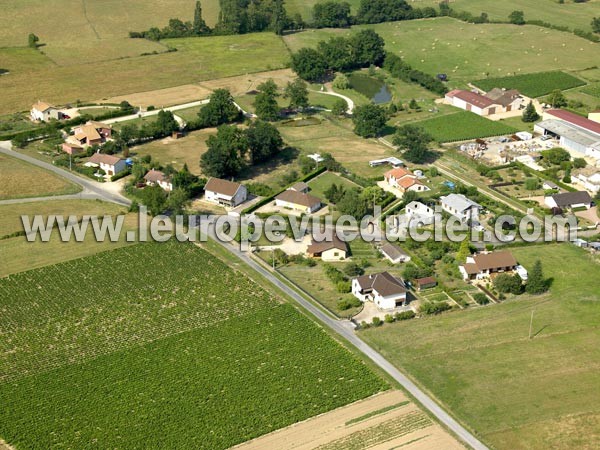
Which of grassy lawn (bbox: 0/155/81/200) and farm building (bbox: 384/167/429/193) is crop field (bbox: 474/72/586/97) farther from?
grassy lawn (bbox: 0/155/81/200)

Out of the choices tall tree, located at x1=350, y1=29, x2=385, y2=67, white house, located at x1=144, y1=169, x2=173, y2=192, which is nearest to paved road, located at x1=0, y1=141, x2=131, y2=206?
white house, located at x1=144, y1=169, x2=173, y2=192

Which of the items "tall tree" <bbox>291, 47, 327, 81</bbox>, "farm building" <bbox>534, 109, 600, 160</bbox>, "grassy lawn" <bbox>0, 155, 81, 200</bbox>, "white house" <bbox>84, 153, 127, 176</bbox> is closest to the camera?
"grassy lawn" <bbox>0, 155, 81, 200</bbox>

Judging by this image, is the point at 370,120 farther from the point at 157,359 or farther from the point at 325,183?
the point at 157,359

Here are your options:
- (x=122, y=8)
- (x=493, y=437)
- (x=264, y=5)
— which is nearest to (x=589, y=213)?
(x=493, y=437)

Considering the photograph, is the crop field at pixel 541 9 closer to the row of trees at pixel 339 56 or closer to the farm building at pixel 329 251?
the row of trees at pixel 339 56

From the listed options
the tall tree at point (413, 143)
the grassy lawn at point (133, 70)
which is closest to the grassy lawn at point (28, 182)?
the grassy lawn at point (133, 70)

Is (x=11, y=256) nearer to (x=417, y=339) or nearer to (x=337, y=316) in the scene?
(x=337, y=316)
